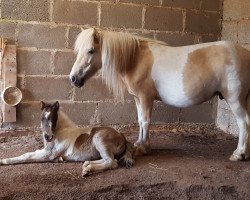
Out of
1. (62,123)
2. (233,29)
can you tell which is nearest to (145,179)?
(62,123)

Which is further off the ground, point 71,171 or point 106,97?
point 106,97

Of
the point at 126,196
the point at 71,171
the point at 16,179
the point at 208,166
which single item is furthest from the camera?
the point at 208,166

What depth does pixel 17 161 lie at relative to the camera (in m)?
2.47

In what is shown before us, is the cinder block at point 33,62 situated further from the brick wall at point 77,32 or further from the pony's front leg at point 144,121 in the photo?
the pony's front leg at point 144,121

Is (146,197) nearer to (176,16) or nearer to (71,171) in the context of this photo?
(71,171)

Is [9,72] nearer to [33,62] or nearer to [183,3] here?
[33,62]

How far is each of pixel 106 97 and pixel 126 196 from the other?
173 centimetres

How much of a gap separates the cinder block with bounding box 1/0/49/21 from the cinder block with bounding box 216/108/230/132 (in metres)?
2.20

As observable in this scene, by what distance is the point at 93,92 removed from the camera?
3.61 meters

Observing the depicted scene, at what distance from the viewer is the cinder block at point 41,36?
333 centimetres

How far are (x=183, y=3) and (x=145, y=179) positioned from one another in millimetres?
2213

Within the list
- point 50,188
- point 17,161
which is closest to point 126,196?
point 50,188

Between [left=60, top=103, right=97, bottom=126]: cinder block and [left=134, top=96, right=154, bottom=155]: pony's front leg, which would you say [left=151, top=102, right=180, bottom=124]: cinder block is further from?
[left=134, top=96, right=154, bottom=155]: pony's front leg

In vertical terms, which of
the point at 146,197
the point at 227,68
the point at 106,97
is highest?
the point at 227,68
